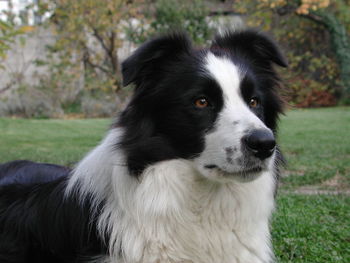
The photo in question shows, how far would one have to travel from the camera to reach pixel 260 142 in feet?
7.93

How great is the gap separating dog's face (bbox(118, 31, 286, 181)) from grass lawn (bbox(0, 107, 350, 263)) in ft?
1.50

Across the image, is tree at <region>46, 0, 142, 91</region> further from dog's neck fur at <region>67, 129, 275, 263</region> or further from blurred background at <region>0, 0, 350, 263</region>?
dog's neck fur at <region>67, 129, 275, 263</region>

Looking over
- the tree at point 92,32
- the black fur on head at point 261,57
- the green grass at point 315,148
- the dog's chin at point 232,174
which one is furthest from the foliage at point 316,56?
the dog's chin at point 232,174

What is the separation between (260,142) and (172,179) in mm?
630

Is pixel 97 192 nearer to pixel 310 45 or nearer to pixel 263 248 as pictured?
pixel 263 248

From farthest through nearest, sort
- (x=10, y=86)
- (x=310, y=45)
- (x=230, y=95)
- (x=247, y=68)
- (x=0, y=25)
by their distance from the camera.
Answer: (x=310, y=45) < (x=10, y=86) < (x=0, y=25) < (x=247, y=68) < (x=230, y=95)

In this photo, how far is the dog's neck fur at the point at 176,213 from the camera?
2660mm

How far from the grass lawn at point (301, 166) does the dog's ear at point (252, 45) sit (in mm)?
987

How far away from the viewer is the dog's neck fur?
2660mm

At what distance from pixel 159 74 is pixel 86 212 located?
98 cm

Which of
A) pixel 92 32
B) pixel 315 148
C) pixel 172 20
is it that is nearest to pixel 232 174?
pixel 315 148

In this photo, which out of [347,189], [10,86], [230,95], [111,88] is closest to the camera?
[230,95]

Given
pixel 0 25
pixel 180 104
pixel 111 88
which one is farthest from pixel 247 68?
pixel 111 88

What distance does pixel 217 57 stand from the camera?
9.47ft
